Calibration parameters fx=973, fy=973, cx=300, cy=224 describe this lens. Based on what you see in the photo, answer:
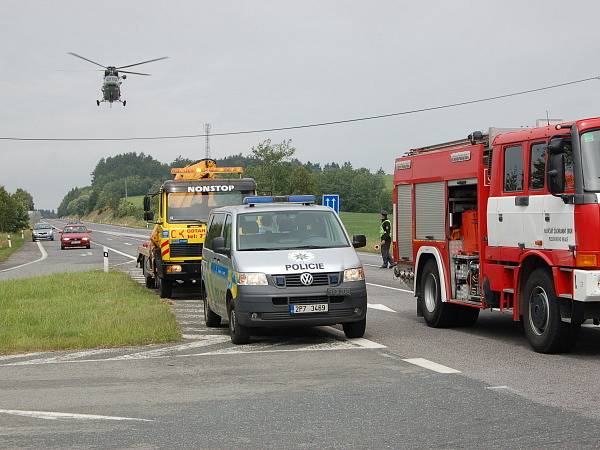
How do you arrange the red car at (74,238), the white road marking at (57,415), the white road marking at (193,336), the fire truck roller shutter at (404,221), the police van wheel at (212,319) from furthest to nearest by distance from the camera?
the red car at (74,238), the fire truck roller shutter at (404,221), the police van wheel at (212,319), the white road marking at (193,336), the white road marking at (57,415)

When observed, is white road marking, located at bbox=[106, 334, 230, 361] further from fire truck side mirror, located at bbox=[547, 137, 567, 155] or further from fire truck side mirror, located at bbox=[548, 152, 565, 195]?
fire truck side mirror, located at bbox=[547, 137, 567, 155]

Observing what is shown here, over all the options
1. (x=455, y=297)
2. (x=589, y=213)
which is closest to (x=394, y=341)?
(x=455, y=297)

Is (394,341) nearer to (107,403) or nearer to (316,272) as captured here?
(316,272)

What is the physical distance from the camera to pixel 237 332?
12.6 metres

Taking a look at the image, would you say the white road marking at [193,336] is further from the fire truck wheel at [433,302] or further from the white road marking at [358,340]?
the fire truck wheel at [433,302]

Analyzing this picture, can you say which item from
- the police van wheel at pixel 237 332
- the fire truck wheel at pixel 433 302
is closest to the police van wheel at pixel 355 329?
the police van wheel at pixel 237 332

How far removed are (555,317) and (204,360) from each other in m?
4.07

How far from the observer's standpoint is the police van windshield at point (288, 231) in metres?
13.1

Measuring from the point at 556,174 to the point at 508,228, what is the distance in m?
1.61

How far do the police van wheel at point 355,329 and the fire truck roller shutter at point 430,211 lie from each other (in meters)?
2.00

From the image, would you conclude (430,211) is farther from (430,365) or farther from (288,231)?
(430,365)

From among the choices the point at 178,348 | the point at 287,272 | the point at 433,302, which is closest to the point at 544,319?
the point at 287,272

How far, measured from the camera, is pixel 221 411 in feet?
26.7

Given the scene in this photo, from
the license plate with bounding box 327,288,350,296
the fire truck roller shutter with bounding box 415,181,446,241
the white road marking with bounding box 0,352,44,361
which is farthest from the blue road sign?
the white road marking with bounding box 0,352,44,361
